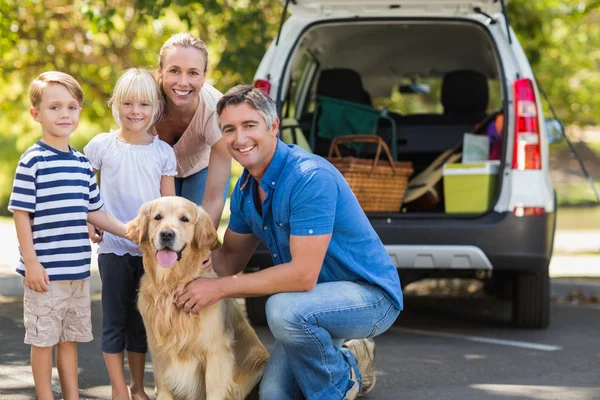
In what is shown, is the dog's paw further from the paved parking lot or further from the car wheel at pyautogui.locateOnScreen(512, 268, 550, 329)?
the car wheel at pyautogui.locateOnScreen(512, 268, 550, 329)

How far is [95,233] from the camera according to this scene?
14.7ft

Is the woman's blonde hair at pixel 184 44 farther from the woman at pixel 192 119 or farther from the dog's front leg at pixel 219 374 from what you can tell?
the dog's front leg at pixel 219 374

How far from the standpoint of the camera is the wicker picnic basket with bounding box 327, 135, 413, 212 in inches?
252

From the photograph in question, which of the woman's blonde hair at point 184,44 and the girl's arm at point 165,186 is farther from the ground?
the woman's blonde hair at point 184,44

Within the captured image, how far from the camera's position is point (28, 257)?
4.01 m

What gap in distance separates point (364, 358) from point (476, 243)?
1.67 meters

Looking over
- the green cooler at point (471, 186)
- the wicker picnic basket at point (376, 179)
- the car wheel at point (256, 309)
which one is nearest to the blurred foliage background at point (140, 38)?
the wicker picnic basket at point (376, 179)

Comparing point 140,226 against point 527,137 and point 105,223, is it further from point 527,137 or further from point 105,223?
point 527,137

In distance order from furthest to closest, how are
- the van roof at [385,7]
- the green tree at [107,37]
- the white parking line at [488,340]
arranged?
the green tree at [107,37]
the van roof at [385,7]
the white parking line at [488,340]

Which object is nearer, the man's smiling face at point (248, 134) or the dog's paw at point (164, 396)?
the man's smiling face at point (248, 134)

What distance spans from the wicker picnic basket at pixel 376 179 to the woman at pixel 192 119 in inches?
63.1

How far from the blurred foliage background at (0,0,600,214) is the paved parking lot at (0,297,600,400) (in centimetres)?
307

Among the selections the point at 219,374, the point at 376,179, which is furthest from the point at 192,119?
the point at 376,179

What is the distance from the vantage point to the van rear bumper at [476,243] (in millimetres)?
5984
